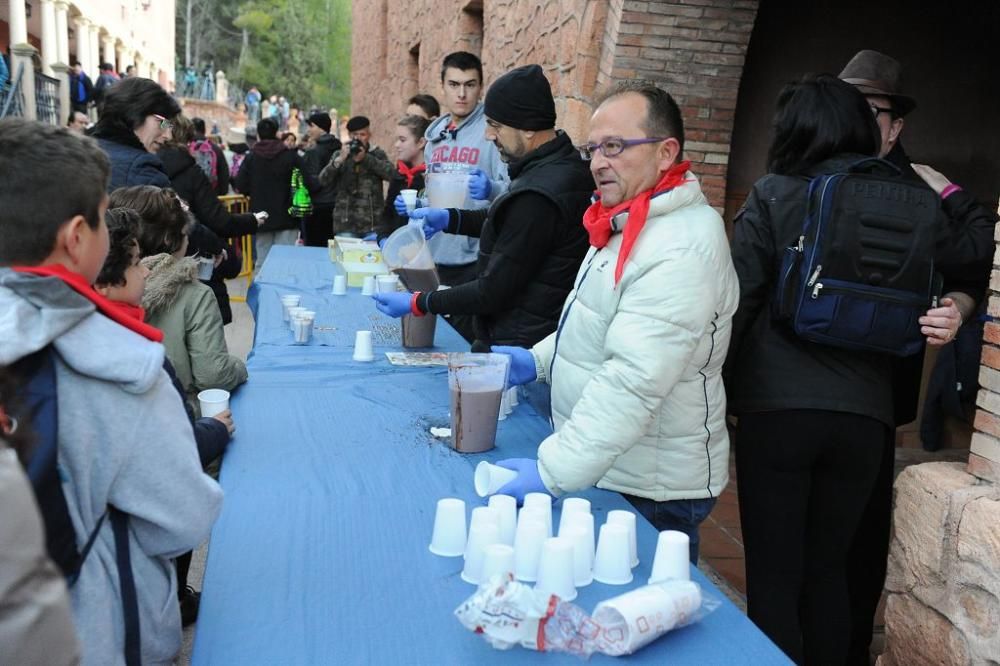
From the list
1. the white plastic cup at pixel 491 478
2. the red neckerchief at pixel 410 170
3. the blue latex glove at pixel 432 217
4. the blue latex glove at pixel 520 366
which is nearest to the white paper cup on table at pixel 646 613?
the white plastic cup at pixel 491 478

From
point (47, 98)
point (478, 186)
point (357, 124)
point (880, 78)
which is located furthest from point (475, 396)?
point (47, 98)

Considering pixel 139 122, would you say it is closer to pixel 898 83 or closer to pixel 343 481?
pixel 343 481

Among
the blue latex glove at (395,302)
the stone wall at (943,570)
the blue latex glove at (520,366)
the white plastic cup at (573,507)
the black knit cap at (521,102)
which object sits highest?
the black knit cap at (521,102)

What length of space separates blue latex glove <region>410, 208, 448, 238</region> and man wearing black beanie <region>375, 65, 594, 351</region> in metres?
0.55

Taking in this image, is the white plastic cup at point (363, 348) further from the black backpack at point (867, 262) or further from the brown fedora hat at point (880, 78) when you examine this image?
the brown fedora hat at point (880, 78)

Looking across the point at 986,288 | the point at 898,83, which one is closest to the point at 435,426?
the point at 986,288

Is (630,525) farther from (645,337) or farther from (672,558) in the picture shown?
(645,337)

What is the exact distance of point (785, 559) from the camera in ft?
7.73

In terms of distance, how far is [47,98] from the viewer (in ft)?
56.0

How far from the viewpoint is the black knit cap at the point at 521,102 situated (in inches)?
124

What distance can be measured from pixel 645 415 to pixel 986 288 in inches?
51.6

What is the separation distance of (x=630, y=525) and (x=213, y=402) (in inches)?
48.6

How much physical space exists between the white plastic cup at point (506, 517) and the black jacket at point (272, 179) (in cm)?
765

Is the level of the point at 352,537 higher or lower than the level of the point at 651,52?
lower
